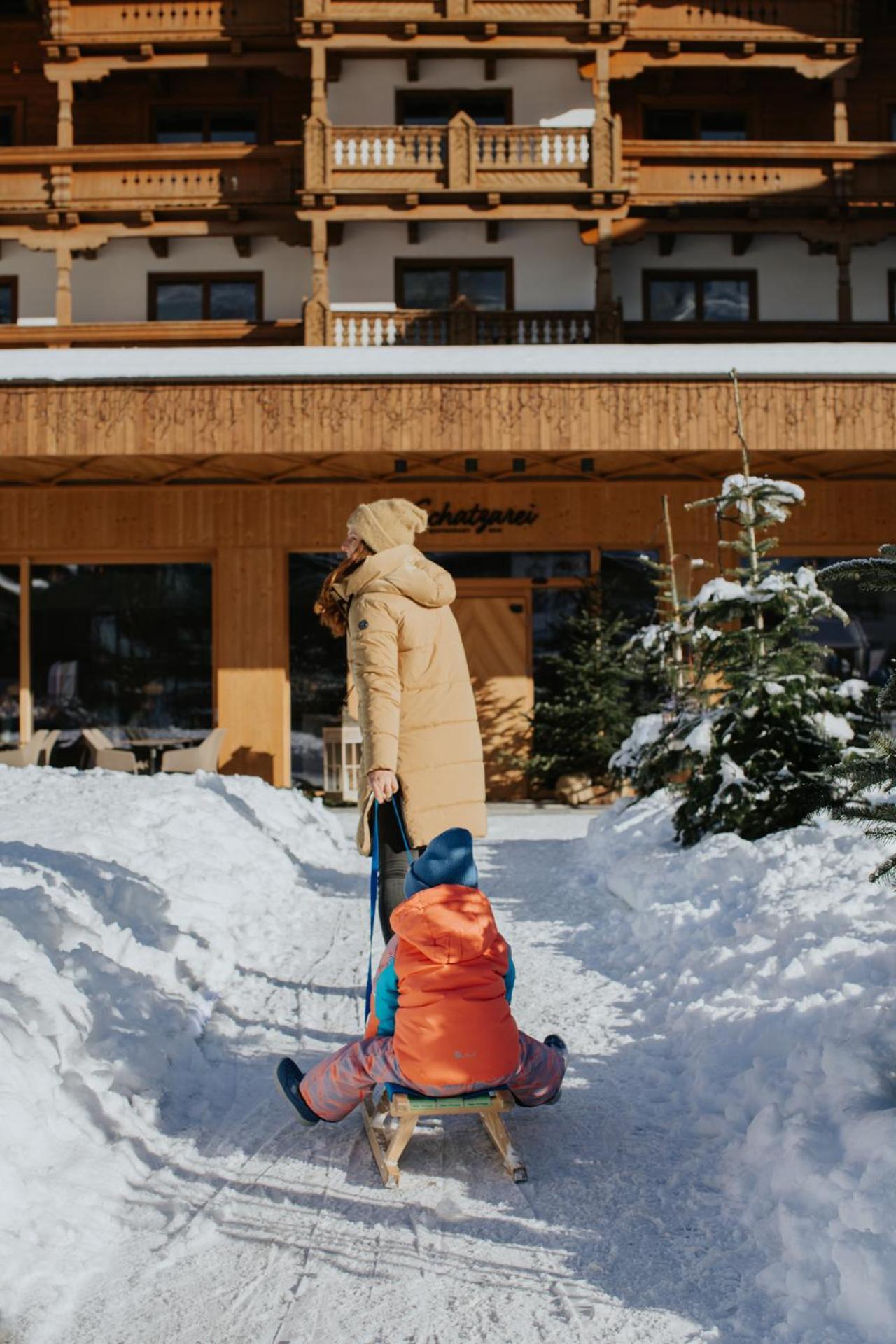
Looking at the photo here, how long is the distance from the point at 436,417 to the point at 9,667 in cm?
622

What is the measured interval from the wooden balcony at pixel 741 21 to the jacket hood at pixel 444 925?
18.8 m

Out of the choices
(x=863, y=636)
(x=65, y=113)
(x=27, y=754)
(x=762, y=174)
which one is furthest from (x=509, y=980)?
(x=65, y=113)

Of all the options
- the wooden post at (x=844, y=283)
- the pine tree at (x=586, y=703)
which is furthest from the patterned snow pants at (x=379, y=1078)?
the wooden post at (x=844, y=283)

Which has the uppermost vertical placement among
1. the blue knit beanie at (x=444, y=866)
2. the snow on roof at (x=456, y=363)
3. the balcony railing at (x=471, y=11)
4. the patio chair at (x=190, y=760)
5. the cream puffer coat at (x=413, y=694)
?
the balcony railing at (x=471, y=11)

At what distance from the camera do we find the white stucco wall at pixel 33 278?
1942cm

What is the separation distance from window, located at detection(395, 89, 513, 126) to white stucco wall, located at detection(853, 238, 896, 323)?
599cm

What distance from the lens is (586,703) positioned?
564 inches

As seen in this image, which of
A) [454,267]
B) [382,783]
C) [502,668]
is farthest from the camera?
[454,267]

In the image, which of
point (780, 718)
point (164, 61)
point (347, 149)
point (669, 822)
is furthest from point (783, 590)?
point (164, 61)

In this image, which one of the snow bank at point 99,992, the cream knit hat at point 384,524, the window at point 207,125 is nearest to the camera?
the snow bank at point 99,992

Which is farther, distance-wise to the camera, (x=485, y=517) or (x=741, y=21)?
(x=741, y=21)

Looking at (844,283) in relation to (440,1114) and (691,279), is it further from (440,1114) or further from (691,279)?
(440,1114)

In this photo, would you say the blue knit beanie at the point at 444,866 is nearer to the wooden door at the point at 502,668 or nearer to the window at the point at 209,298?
the wooden door at the point at 502,668

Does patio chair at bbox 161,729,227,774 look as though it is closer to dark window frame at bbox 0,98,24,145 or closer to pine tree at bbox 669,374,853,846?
pine tree at bbox 669,374,853,846
